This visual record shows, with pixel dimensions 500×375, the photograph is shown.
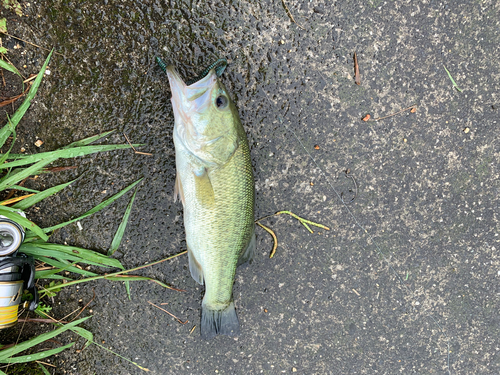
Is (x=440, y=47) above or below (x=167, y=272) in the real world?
above

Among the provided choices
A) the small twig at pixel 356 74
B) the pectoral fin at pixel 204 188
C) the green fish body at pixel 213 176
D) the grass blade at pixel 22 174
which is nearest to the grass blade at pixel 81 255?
the grass blade at pixel 22 174

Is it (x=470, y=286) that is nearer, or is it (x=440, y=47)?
(x=440, y=47)

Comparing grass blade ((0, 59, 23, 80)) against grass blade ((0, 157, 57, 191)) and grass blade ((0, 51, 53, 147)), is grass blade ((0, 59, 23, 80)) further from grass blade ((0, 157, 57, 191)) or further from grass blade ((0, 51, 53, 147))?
grass blade ((0, 157, 57, 191))

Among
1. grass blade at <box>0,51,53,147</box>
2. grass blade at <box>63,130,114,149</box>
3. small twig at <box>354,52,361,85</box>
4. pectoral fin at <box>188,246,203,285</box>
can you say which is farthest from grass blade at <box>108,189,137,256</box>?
small twig at <box>354,52,361,85</box>

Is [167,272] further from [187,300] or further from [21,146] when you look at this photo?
[21,146]

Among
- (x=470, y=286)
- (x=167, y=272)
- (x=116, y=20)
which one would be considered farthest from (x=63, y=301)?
(x=470, y=286)

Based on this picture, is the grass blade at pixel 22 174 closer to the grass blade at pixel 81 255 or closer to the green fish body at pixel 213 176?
the grass blade at pixel 81 255

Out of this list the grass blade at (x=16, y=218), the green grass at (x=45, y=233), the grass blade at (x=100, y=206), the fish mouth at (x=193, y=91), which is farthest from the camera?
the grass blade at (x=100, y=206)
